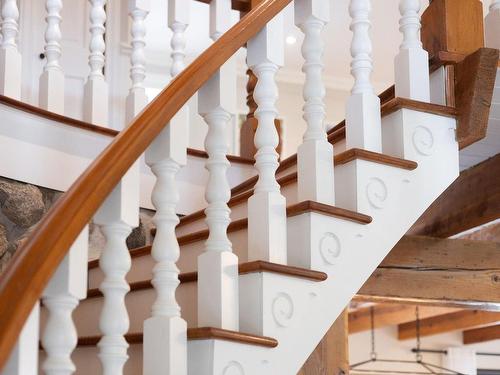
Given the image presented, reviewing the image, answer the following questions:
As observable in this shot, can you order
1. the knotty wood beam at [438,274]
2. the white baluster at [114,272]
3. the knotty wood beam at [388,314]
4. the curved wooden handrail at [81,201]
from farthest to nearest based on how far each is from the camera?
the knotty wood beam at [388,314], the knotty wood beam at [438,274], the white baluster at [114,272], the curved wooden handrail at [81,201]

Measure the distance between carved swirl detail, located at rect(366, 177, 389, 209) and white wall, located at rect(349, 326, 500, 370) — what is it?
6.32 metres

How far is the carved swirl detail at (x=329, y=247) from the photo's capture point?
2547 millimetres

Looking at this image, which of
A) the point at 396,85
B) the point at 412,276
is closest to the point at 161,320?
the point at 396,85

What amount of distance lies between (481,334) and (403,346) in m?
0.80

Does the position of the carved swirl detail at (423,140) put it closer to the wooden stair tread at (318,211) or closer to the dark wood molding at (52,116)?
the wooden stair tread at (318,211)

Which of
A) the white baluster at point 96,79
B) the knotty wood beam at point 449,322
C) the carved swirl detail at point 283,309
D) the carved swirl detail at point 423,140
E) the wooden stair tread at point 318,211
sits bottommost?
the carved swirl detail at point 283,309

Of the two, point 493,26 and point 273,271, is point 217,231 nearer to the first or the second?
point 273,271

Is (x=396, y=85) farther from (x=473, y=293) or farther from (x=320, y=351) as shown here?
(x=473, y=293)

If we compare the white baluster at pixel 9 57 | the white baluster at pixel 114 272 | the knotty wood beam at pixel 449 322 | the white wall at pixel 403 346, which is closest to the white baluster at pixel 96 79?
the white baluster at pixel 9 57

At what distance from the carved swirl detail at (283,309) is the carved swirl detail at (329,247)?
19cm

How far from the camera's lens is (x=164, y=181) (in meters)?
2.11

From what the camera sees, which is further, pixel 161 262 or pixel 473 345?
pixel 473 345

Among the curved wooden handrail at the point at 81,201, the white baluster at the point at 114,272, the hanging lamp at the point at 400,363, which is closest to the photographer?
the curved wooden handrail at the point at 81,201

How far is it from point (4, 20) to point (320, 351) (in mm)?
1764
